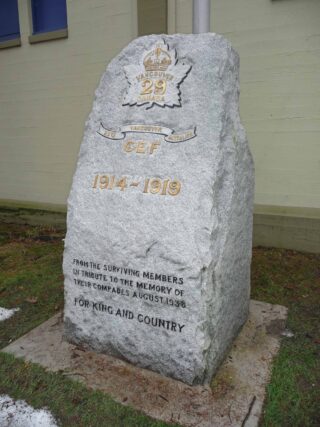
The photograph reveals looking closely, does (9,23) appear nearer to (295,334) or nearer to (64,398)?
(64,398)

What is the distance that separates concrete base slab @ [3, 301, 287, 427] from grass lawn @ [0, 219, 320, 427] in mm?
72

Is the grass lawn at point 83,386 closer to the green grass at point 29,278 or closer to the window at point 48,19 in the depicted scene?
the green grass at point 29,278

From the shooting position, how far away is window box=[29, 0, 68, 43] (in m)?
6.35

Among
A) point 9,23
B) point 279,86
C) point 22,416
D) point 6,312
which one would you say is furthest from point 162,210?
point 9,23

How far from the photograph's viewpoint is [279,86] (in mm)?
4961

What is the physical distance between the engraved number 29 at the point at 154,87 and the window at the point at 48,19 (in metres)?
4.37

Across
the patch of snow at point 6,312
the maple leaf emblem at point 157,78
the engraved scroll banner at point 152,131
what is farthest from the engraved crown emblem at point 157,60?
the patch of snow at point 6,312

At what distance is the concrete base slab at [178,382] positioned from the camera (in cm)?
222

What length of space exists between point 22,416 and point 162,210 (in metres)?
1.51

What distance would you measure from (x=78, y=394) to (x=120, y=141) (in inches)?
67.1

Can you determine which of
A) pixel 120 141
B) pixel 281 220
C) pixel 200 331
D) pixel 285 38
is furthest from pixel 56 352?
pixel 285 38

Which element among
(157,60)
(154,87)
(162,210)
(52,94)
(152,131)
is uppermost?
(52,94)

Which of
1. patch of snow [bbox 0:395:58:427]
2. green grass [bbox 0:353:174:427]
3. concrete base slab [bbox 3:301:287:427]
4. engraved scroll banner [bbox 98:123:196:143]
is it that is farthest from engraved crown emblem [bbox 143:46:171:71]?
patch of snow [bbox 0:395:58:427]

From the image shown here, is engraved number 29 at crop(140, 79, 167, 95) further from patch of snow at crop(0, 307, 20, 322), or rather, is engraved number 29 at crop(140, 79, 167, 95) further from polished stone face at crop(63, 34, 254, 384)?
patch of snow at crop(0, 307, 20, 322)
